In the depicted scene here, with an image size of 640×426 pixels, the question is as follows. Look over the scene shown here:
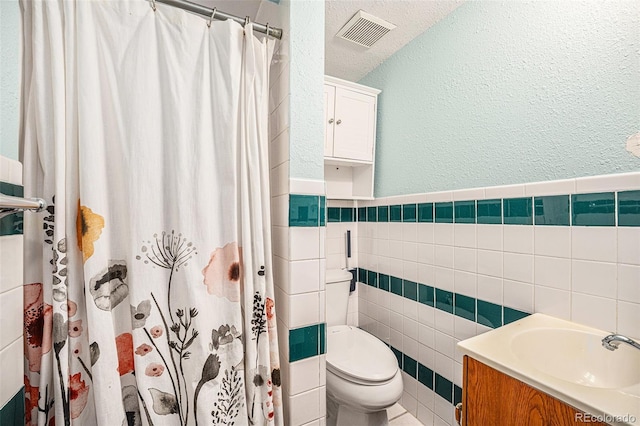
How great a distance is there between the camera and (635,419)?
1.74ft

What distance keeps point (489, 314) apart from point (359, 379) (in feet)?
2.16

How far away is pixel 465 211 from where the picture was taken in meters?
1.33

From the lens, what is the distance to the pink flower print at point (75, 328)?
2.59 ft

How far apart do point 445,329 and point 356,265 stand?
0.78m

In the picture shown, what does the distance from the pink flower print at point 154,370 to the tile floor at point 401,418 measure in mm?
1307

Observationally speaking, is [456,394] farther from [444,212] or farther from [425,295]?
[444,212]

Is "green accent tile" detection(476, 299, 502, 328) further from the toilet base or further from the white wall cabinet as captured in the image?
the white wall cabinet

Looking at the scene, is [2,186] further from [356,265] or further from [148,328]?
[356,265]

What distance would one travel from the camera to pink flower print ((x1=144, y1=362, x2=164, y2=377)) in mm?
840

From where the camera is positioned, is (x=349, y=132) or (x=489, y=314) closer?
(x=489, y=314)

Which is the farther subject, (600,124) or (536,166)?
(536,166)

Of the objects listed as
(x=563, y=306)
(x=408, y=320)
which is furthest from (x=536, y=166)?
(x=408, y=320)

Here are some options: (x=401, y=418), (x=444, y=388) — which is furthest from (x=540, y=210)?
(x=401, y=418)

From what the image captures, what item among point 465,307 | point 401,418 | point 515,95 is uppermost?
point 515,95
